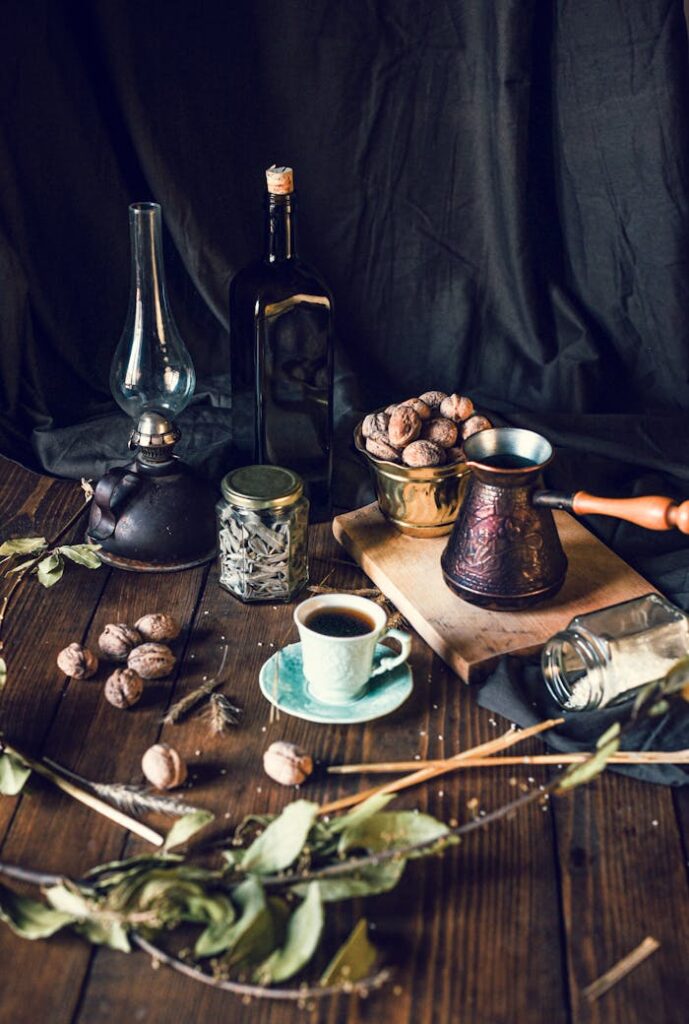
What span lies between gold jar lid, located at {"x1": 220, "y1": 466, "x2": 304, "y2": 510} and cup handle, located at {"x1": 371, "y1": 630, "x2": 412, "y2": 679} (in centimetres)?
20

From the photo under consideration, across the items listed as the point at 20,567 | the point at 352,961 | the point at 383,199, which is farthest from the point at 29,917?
the point at 383,199

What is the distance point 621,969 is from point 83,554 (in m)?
0.81

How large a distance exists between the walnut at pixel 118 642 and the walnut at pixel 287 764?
0.25 meters

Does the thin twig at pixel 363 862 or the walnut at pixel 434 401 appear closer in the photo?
the thin twig at pixel 363 862

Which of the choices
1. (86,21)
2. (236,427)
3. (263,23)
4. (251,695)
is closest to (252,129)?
(263,23)

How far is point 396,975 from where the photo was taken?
3.03 ft

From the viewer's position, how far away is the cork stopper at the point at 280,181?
143 cm

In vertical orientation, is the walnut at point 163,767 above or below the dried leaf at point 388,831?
below

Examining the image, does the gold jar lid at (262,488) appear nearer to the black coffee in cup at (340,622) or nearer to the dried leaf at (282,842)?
the black coffee in cup at (340,622)

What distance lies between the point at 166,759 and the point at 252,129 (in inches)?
39.3

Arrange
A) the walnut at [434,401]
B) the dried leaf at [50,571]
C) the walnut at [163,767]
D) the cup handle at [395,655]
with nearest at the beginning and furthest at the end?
the walnut at [163,767] < the cup handle at [395,655] < the dried leaf at [50,571] < the walnut at [434,401]

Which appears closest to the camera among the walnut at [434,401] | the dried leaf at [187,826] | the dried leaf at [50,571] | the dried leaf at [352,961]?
the dried leaf at [352,961]

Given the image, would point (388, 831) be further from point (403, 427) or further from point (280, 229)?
point (280, 229)

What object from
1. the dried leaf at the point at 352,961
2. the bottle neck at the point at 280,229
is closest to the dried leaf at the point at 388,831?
the dried leaf at the point at 352,961
